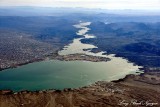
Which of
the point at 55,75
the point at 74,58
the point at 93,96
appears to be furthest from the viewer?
→ the point at 74,58

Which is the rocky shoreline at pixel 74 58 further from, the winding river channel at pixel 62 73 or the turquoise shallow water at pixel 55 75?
the turquoise shallow water at pixel 55 75

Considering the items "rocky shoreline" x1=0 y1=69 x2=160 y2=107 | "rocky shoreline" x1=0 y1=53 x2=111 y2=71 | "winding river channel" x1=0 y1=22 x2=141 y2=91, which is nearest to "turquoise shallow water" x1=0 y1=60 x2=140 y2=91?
"winding river channel" x1=0 y1=22 x2=141 y2=91

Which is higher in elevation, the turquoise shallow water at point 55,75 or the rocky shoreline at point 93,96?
the rocky shoreline at point 93,96

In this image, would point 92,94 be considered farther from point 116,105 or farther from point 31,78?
point 31,78

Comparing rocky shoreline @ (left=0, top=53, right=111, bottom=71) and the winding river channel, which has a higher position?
rocky shoreline @ (left=0, top=53, right=111, bottom=71)

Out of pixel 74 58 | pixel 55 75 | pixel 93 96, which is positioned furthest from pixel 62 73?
pixel 93 96

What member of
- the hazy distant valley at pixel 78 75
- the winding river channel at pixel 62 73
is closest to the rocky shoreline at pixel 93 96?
the hazy distant valley at pixel 78 75

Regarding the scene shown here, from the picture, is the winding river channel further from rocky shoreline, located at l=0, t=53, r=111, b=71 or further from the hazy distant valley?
rocky shoreline, located at l=0, t=53, r=111, b=71

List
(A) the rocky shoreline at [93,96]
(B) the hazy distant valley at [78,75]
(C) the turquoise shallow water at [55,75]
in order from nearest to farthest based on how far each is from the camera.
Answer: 1. (A) the rocky shoreline at [93,96]
2. (B) the hazy distant valley at [78,75]
3. (C) the turquoise shallow water at [55,75]

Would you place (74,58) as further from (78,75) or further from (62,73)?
(78,75)
